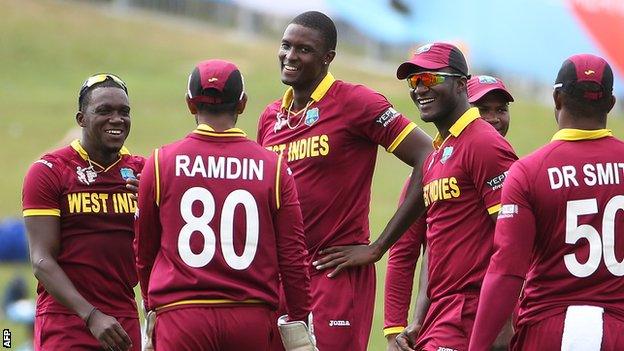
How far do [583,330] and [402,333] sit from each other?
6.44 ft

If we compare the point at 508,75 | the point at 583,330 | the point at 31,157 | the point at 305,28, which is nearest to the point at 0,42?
the point at 31,157

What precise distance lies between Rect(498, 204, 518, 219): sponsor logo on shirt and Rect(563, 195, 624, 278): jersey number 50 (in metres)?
0.27

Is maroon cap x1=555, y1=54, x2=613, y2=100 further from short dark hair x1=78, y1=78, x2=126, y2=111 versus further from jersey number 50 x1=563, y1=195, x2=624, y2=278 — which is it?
short dark hair x1=78, y1=78, x2=126, y2=111

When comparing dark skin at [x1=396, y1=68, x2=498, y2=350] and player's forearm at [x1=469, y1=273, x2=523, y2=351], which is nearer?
player's forearm at [x1=469, y1=273, x2=523, y2=351]

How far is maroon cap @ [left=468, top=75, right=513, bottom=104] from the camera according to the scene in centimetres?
916

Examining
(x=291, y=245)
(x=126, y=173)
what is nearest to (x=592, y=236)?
(x=291, y=245)

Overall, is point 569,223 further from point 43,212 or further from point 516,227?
point 43,212

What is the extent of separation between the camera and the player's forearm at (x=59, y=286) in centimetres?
839

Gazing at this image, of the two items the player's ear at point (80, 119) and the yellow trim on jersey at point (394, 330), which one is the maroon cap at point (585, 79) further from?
the player's ear at point (80, 119)

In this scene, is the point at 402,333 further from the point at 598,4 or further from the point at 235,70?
the point at 598,4

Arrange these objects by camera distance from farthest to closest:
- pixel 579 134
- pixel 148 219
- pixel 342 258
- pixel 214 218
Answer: pixel 342 258 < pixel 148 219 < pixel 214 218 < pixel 579 134

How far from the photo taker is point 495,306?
23.7ft

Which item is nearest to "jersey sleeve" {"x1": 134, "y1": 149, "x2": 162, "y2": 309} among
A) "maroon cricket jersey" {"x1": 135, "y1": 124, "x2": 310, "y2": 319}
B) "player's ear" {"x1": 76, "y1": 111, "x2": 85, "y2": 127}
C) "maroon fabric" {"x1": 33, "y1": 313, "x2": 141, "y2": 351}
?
"maroon cricket jersey" {"x1": 135, "y1": 124, "x2": 310, "y2": 319}

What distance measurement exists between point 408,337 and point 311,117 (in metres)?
1.58
